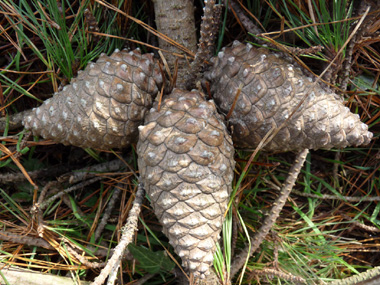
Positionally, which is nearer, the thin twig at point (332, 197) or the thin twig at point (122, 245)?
the thin twig at point (122, 245)

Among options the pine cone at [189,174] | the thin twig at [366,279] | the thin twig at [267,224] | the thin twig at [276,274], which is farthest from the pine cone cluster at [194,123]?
the thin twig at [366,279]

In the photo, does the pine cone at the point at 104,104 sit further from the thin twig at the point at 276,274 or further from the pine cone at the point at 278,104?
the thin twig at the point at 276,274

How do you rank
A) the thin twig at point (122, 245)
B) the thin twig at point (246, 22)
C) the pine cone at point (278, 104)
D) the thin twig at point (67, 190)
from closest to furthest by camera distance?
the thin twig at point (122, 245) → the pine cone at point (278, 104) → the thin twig at point (246, 22) → the thin twig at point (67, 190)

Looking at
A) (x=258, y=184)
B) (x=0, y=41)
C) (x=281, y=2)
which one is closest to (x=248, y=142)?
(x=258, y=184)

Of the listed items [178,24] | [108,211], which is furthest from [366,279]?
[178,24]

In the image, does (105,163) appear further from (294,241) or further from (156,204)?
(294,241)

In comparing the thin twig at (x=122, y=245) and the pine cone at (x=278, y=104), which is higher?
the pine cone at (x=278, y=104)
